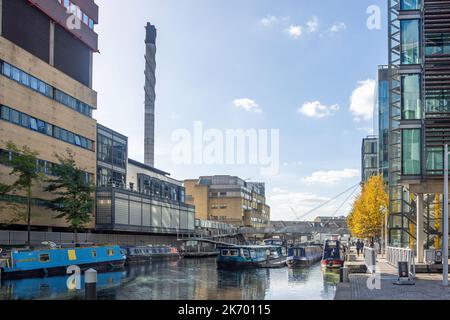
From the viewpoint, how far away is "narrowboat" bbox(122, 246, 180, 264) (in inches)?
2576

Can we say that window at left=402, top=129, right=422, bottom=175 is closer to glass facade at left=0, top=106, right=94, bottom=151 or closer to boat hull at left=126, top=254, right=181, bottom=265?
boat hull at left=126, top=254, right=181, bottom=265

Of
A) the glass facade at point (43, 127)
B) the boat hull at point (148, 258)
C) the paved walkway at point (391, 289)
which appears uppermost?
the glass facade at point (43, 127)

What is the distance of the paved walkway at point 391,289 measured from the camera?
2283 cm

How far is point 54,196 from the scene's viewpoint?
61500 mm

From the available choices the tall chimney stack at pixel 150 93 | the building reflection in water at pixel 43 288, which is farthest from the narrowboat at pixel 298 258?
the tall chimney stack at pixel 150 93

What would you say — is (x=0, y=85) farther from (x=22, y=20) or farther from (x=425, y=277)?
(x=425, y=277)

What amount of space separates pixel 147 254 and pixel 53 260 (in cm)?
2425

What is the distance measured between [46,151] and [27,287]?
26.6m

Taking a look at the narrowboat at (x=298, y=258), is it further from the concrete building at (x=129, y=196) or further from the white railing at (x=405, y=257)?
the concrete building at (x=129, y=196)

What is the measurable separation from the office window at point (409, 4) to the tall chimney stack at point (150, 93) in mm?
75634

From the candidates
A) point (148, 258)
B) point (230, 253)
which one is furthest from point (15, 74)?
point (230, 253)

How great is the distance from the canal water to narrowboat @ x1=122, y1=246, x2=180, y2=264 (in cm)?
1487

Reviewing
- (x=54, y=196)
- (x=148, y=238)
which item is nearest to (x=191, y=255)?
(x=148, y=238)

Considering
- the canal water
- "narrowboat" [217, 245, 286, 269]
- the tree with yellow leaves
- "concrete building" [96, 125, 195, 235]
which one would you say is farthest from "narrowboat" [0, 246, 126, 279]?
the tree with yellow leaves
